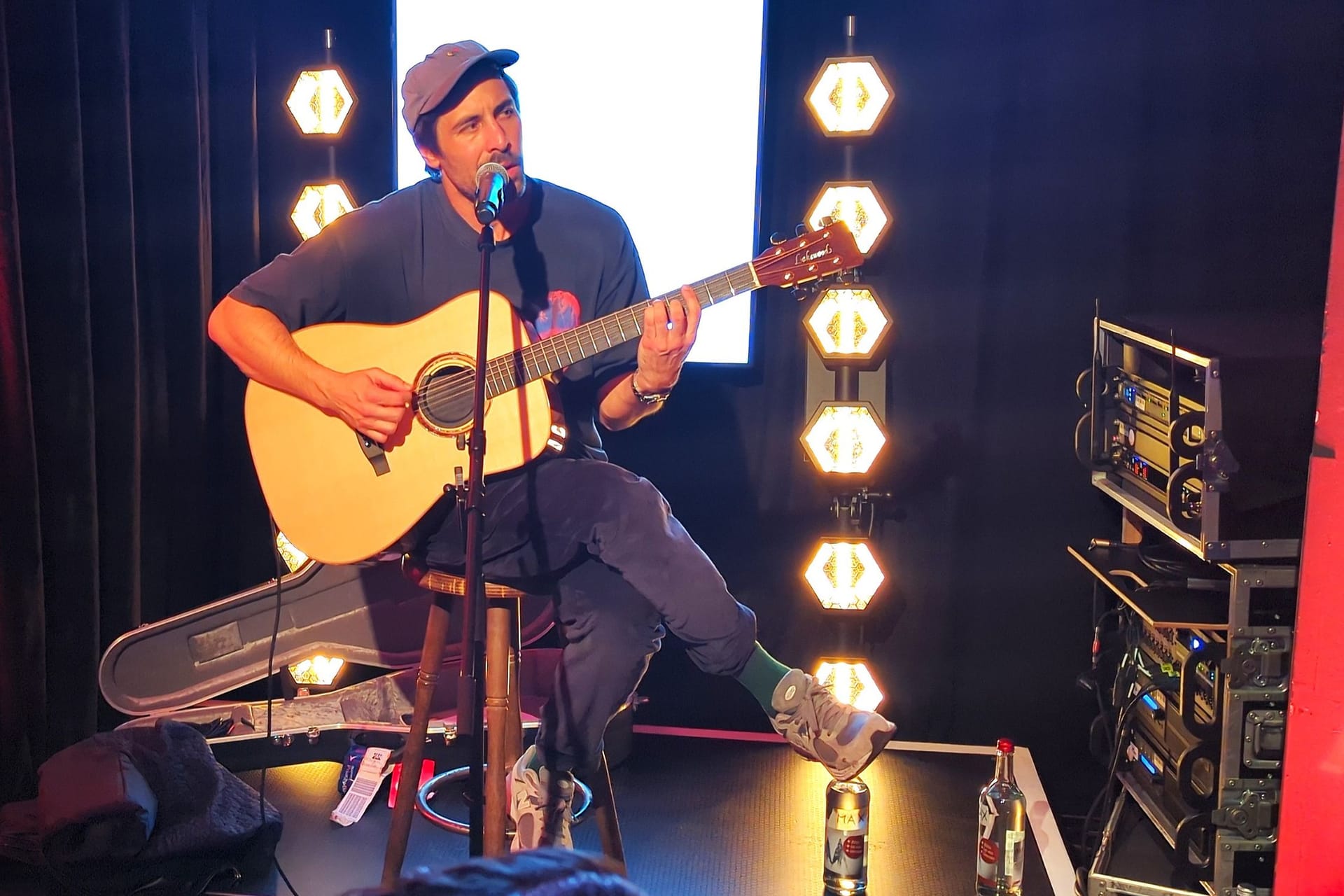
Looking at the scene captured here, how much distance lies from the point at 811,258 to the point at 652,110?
972 mm

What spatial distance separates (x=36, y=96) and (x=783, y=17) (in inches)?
65.4

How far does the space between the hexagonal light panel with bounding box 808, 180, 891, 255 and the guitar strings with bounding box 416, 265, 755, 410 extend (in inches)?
29.5

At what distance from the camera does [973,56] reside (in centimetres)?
274

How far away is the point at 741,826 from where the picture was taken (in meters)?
2.36

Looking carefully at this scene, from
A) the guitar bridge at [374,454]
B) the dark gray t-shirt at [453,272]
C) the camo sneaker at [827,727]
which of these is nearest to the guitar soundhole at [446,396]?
the guitar bridge at [374,454]

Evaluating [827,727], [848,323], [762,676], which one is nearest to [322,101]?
[848,323]

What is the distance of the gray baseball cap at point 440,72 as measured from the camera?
2.01 meters

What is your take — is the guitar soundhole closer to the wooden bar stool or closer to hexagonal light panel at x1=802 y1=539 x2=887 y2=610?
the wooden bar stool

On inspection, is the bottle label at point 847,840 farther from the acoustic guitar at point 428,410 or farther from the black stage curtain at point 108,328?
the black stage curtain at point 108,328

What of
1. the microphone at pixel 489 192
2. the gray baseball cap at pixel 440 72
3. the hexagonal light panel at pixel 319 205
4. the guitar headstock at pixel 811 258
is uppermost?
the gray baseball cap at pixel 440 72

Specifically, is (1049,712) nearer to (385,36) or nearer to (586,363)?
(586,363)

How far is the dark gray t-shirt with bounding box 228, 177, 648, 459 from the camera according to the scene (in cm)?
211

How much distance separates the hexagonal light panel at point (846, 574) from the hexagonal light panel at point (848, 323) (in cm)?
44

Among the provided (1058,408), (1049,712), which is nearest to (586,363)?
(1058,408)
